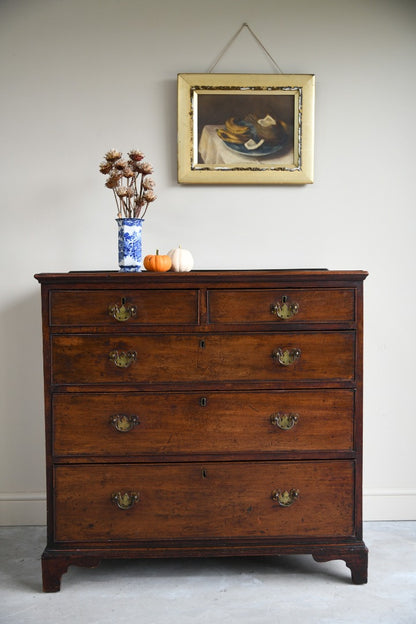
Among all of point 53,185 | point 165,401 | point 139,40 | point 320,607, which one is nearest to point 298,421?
point 165,401

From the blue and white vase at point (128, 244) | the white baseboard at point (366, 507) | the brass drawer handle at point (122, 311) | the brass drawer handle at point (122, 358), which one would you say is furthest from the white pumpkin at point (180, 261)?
the white baseboard at point (366, 507)

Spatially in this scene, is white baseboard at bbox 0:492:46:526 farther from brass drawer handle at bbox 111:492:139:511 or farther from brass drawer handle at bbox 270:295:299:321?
brass drawer handle at bbox 270:295:299:321

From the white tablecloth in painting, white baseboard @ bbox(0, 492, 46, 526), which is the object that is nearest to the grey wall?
white baseboard @ bbox(0, 492, 46, 526)

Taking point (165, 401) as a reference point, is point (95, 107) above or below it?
above

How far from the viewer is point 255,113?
3000mm

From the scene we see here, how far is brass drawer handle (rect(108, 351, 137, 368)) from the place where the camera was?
2.37 metres

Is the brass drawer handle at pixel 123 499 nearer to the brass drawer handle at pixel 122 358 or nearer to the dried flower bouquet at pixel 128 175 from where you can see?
the brass drawer handle at pixel 122 358

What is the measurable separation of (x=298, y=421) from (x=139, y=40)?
81.0 inches

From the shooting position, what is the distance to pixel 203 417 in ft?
7.86

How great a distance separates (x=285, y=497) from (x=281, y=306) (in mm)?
791

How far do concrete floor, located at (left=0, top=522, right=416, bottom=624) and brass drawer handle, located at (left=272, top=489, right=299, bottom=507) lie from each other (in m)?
0.35

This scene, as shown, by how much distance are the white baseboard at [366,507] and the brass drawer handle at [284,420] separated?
101cm

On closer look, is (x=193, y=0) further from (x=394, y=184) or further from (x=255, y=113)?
(x=394, y=184)

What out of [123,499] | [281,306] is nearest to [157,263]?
[281,306]
